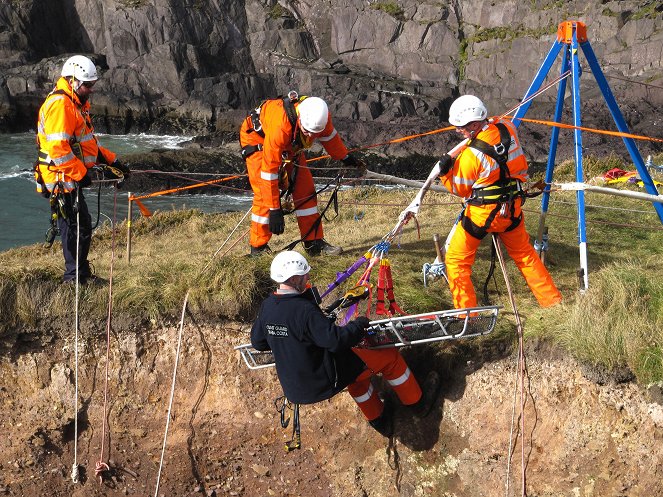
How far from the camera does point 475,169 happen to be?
20.3 feet

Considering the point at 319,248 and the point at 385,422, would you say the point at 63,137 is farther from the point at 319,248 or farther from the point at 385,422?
the point at 385,422

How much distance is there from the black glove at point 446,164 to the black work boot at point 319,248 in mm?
2642

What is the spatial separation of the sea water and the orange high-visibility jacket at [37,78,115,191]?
955 centimetres

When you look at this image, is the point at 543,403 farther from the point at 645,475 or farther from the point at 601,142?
the point at 601,142

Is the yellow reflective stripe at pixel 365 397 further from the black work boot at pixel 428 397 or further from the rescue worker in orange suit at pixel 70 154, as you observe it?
the rescue worker in orange suit at pixel 70 154

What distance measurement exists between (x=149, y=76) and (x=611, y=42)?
27568mm

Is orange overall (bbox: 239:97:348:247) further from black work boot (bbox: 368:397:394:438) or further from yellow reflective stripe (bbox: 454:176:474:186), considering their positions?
black work boot (bbox: 368:397:394:438)

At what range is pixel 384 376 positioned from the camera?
A: 6359 mm

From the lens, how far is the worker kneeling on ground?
6.18 metres

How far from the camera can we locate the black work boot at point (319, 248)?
8.61 meters

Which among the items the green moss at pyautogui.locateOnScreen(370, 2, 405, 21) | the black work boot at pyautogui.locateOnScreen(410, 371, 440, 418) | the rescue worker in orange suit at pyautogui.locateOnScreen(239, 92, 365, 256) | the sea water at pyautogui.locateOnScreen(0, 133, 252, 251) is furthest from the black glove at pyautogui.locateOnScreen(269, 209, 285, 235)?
the green moss at pyautogui.locateOnScreen(370, 2, 405, 21)

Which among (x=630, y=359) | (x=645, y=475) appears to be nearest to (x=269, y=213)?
(x=630, y=359)

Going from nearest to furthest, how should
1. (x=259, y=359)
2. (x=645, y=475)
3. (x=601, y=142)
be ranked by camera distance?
(x=645, y=475), (x=259, y=359), (x=601, y=142)

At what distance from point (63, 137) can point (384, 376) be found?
13.1ft
